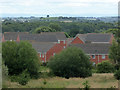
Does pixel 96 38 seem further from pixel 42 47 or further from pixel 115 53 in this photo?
pixel 115 53

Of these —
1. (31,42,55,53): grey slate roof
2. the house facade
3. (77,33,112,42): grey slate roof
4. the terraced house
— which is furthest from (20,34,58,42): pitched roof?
the house facade

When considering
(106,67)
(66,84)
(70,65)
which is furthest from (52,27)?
(66,84)

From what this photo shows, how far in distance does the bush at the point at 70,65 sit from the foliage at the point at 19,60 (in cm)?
224

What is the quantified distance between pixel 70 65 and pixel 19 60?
5248 millimetres

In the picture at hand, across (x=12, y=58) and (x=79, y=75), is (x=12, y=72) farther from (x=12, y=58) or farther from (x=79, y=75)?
(x=79, y=75)

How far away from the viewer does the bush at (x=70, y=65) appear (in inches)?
1216

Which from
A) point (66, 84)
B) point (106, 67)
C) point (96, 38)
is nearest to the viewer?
point (66, 84)

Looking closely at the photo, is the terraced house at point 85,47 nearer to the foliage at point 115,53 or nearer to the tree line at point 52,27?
the foliage at point 115,53

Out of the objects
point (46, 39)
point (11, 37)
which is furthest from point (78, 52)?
point (11, 37)

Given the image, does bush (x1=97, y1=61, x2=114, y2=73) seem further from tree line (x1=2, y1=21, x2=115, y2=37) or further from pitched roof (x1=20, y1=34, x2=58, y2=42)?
tree line (x1=2, y1=21, x2=115, y2=37)

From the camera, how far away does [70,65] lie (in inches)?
1208

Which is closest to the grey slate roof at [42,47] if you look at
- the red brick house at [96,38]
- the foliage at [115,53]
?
the red brick house at [96,38]

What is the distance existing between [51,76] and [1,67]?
31.1ft

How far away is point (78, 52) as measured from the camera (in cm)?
3177
